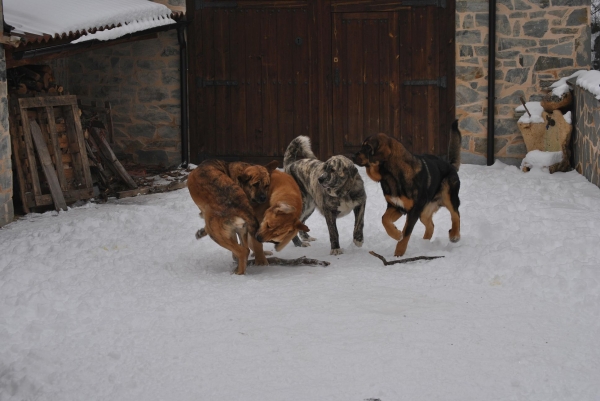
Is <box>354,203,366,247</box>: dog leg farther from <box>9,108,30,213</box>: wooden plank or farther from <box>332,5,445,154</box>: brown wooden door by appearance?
<box>332,5,445,154</box>: brown wooden door

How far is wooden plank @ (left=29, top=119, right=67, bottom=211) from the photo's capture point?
31.5ft

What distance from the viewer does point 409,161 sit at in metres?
7.52

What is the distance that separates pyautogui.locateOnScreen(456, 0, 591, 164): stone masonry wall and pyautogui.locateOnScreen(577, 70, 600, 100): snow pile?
2.78ft

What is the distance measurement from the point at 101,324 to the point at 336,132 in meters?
7.61

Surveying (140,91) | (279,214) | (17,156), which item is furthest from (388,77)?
(279,214)

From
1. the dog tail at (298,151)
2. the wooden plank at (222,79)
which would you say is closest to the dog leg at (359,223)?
the dog tail at (298,151)

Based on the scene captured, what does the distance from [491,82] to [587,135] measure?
2028 mm

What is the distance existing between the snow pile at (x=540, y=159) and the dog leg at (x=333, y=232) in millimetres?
5092

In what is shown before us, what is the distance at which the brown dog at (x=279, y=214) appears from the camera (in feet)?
22.1

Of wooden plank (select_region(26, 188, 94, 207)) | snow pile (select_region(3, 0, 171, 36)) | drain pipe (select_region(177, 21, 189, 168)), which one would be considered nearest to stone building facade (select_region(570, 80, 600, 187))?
drain pipe (select_region(177, 21, 189, 168))

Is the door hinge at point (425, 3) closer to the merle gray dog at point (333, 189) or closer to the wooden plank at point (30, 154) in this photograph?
the merle gray dog at point (333, 189)

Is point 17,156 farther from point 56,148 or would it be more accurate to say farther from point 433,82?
point 433,82

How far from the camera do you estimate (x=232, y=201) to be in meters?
7.02

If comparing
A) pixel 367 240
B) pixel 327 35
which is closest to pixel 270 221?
pixel 367 240
